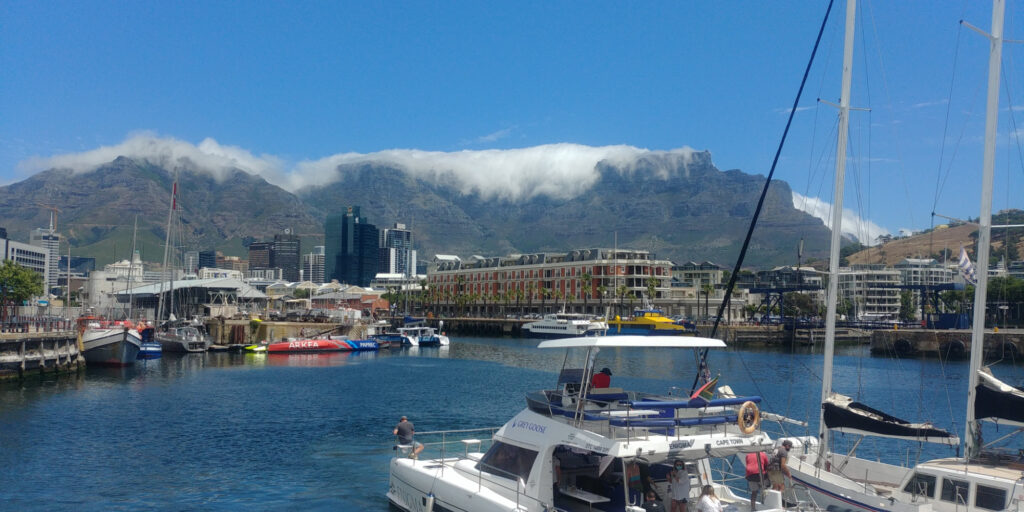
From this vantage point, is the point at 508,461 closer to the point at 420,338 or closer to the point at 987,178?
the point at 987,178

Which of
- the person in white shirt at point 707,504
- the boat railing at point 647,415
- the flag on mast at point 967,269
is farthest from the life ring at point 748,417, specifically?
the flag on mast at point 967,269


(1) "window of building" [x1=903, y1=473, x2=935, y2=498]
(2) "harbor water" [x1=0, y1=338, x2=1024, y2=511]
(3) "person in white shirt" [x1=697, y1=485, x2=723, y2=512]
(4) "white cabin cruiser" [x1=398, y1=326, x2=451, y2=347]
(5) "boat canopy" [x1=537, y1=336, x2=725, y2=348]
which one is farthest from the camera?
(4) "white cabin cruiser" [x1=398, y1=326, x2=451, y2=347]

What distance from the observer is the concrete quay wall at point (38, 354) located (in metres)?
47.3

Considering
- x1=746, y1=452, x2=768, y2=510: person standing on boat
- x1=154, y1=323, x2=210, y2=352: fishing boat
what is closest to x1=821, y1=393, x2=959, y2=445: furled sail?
x1=746, y1=452, x2=768, y2=510: person standing on boat

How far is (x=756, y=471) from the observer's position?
1501 centimetres

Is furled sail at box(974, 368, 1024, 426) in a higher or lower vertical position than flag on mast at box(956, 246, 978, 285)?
lower

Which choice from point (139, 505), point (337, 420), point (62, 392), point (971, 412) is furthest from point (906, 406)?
point (62, 392)

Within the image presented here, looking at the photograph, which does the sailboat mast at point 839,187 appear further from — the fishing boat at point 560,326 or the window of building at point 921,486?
the fishing boat at point 560,326

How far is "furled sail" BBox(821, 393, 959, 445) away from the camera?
16594mm

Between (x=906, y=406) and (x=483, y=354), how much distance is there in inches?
1938

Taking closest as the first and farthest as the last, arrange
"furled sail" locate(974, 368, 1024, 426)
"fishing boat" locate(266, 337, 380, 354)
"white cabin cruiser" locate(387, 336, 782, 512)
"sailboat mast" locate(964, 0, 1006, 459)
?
"white cabin cruiser" locate(387, 336, 782, 512), "furled sail" locate(974, 368, 1024, 426), "sailboat mast" locate(964, 0, 1006, 459), "fishing boat" locate(266, 337, 380, 354)

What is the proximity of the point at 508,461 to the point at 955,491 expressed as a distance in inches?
352

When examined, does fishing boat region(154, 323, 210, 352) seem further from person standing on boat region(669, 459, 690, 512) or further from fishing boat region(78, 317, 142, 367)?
person standing on boat region(669, 459, 690, 512)

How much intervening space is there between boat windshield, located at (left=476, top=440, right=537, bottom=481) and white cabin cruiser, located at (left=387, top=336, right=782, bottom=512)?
2 centimetres
